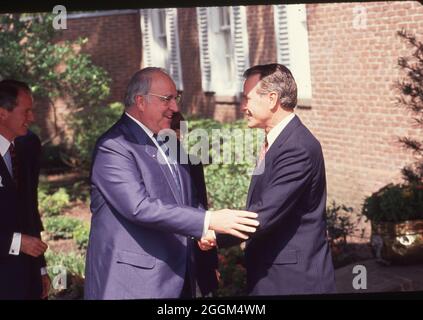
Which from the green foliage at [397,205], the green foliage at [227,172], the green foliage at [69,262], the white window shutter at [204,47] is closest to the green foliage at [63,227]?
the green foliage at [69,262]

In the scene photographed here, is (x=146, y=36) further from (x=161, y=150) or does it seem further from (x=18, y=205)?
(x=161, y=150)

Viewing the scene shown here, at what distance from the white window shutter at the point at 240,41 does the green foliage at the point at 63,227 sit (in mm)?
4779

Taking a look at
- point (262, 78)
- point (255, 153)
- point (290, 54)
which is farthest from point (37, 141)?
point (290, 54)

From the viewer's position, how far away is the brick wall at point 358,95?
32.5 ft

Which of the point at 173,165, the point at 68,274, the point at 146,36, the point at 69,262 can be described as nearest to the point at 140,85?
the point at 173,165

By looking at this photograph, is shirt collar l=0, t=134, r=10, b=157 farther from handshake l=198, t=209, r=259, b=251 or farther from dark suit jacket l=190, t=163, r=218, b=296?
handshake l=198, t=209, r=259, b=251

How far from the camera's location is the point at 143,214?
434cm

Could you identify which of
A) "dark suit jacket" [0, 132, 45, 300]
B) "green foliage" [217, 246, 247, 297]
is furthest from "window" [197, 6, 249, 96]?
"dark suit jacket" [0, 132, 45, 300]

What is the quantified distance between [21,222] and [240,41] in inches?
385

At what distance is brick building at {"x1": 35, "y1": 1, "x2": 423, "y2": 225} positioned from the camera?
33.1 ft

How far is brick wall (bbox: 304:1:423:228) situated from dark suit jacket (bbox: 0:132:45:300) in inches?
231

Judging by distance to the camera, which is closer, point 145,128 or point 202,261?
point 145,128

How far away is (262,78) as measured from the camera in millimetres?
4484

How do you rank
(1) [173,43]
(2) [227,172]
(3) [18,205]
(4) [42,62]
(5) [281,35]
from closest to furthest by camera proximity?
(3) [18,205]
(2) [227,172]
(5) [281,35]
(4) [42,62]
(1) [173,43]
